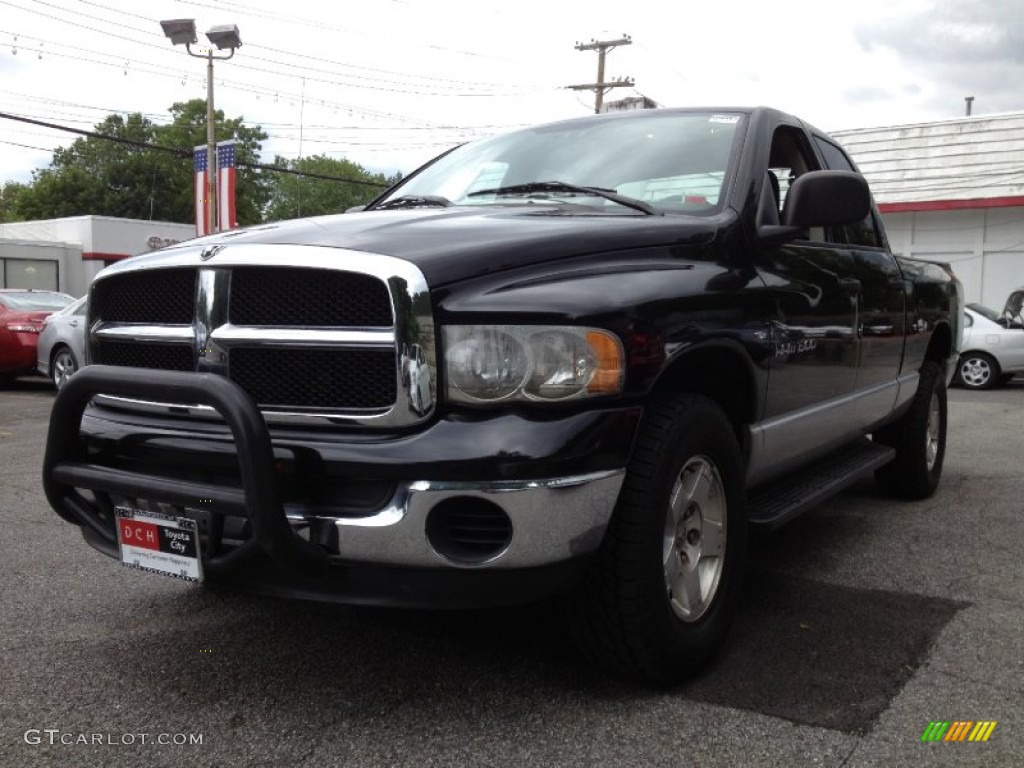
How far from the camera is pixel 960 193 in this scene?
2017 cm

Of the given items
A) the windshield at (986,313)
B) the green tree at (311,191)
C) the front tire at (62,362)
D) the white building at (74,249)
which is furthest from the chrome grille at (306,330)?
the green tree at (311,191)

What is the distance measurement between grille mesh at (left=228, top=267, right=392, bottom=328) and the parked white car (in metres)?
13.3

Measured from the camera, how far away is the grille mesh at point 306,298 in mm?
2598

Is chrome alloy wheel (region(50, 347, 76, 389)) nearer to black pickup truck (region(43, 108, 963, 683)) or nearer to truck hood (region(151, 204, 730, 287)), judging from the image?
black pickup truck (region(43, 108, 963, 683))

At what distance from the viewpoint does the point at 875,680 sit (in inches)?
120

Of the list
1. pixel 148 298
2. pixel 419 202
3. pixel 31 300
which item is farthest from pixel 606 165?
pixel 31 300

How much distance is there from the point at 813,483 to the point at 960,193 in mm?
18262

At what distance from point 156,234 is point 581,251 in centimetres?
3543

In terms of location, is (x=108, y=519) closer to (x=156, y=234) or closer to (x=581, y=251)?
(x=581, y=251)

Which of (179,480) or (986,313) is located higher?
(179,480)

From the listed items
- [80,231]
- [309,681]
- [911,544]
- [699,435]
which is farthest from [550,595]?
[80,231]

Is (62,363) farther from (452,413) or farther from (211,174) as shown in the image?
(211,174)

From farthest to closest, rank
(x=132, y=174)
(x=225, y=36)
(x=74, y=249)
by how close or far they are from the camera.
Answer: (x=132, y=174) < (x=74, y=249) < (x=225, y=36)

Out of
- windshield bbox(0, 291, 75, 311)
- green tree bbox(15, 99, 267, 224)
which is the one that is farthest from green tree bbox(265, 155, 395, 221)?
windshield bbox(0, 291, 75, 311)
